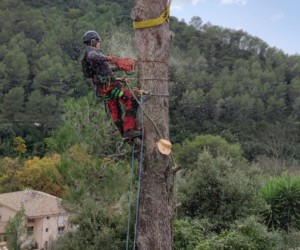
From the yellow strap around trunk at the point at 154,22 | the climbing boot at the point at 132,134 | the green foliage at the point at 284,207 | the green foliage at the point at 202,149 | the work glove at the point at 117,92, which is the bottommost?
the green foliage at the point at 284,207

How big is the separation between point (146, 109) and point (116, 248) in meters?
4.57

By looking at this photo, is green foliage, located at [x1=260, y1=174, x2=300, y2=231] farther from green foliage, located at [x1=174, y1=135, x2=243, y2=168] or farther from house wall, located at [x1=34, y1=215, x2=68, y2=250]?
green foliage, located at [x1=174, y1=135, x2=243, y2=168]

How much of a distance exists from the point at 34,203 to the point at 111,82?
1763cm

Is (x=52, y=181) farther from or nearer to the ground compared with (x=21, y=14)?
nearer to the ground

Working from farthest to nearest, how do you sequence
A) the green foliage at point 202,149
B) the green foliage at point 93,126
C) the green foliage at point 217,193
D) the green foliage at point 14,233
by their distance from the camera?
the green foliage at point 202,149
the green foliage at point 14,233
the green foliage at point 93,126
the green foliage at point 217,193

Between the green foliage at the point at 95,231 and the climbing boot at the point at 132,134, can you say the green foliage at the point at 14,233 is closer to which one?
the green foliage at the point at 95,231

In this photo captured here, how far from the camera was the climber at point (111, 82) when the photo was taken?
402cm

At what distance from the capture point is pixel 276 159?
88.8ft

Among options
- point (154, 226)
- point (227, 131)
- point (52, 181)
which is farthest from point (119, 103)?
point (227, 131)

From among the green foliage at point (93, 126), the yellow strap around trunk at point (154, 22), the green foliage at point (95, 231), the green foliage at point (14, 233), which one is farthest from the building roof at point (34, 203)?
the yellow strap around trunk at point (154, 22)

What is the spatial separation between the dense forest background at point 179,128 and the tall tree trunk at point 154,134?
484 millimetres

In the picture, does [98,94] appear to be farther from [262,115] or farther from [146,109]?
[262,115]

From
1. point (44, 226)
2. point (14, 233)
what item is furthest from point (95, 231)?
point (44, 226)

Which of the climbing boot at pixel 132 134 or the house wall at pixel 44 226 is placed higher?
the climbing boot at pixel 132 134
